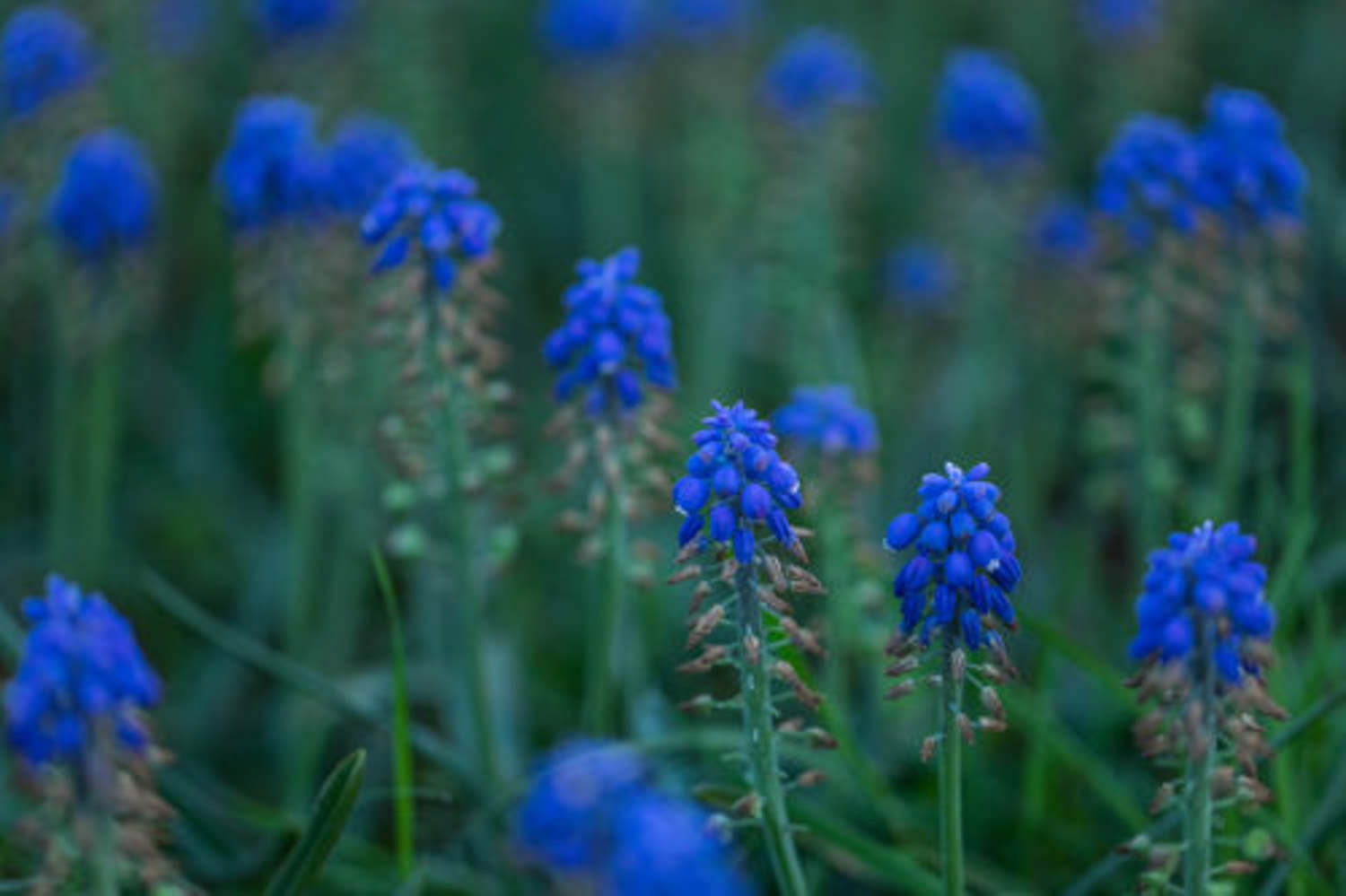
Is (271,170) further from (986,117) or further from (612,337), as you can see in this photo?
(986,117)

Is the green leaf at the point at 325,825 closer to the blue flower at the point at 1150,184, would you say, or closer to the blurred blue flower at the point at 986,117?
the blue flower at the point at 1150,184

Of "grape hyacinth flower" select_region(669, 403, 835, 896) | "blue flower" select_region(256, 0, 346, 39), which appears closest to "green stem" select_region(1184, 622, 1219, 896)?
"grape hyacinth flower" select_region(669, 403, 835, 896)

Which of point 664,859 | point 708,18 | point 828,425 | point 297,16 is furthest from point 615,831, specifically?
point 708,18

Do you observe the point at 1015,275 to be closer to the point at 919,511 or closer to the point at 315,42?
the point at 315,42

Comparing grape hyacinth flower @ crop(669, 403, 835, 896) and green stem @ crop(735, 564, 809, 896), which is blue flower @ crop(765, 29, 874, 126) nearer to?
grape hyacinth flower @ crop(669, 403, 835, 896)

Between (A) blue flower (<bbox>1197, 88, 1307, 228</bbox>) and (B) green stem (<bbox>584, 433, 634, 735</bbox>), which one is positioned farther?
(A) blue flower (<bbox>1197, 88, 1307, 228</bbox>)

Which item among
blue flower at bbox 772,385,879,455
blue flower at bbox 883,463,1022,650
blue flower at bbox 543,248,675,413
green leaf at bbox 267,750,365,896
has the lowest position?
green leaf at bbox 267,750,365,896

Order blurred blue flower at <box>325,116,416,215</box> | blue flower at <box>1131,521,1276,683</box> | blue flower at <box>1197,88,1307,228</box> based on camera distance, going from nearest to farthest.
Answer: blue flower at <box>1131,521,1276,683</box> < blue flower at <box>1197,88,1307,228</box> < blurred blue flower at <box>325,116,416,215</box>
